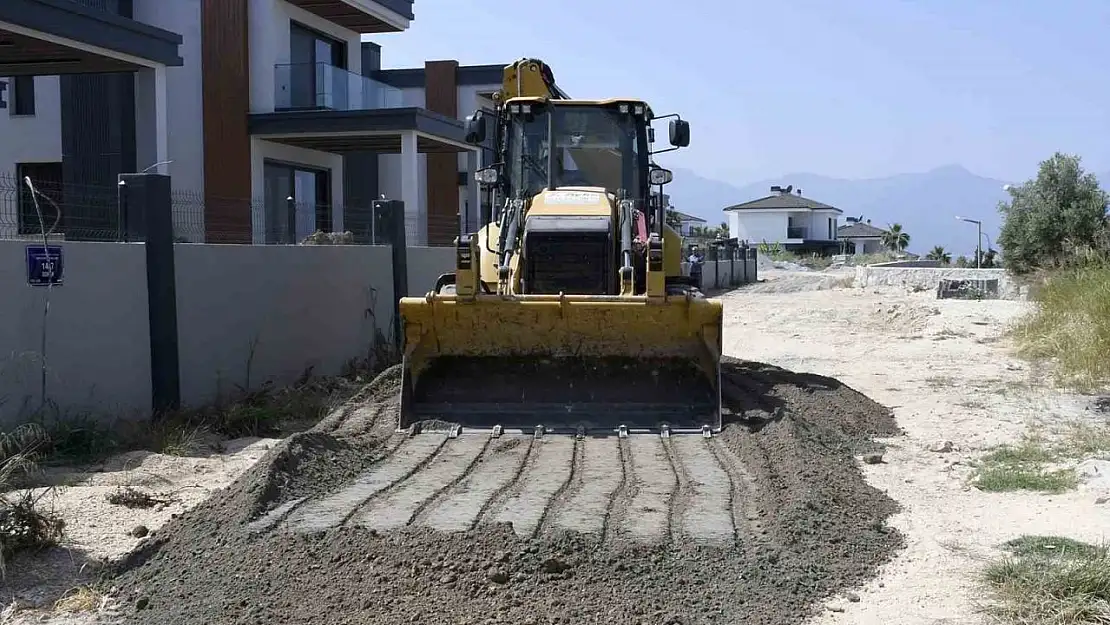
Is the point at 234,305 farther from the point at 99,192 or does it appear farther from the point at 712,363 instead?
the point at 712,363

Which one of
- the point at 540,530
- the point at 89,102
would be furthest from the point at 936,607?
the point at 89,102

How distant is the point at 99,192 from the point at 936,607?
333 inches

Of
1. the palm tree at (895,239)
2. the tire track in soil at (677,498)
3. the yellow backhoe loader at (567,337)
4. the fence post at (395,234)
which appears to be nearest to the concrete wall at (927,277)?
the fence post at (395,234)

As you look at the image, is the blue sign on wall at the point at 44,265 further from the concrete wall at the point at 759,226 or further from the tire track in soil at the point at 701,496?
the concrete wall at the point at 759,226

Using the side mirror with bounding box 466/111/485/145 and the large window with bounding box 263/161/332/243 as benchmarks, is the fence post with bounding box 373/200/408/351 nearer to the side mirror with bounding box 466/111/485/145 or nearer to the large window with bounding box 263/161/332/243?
the large window with bounding box 263/161/332/243

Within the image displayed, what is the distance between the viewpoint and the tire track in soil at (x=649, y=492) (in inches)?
245

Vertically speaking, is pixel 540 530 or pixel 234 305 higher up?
Answer: pixel 234 305

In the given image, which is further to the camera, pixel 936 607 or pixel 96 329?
pixel 96 329

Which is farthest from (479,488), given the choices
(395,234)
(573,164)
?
(395,234)

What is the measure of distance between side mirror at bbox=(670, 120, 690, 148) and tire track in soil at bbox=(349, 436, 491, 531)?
403 centimetres

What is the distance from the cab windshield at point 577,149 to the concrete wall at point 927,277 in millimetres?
19821

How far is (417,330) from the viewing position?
10008 millimetres

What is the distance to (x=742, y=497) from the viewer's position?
7180 mm

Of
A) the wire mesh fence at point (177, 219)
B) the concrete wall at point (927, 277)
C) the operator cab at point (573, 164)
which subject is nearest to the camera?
the wire mesh fence at point (177, 219)
